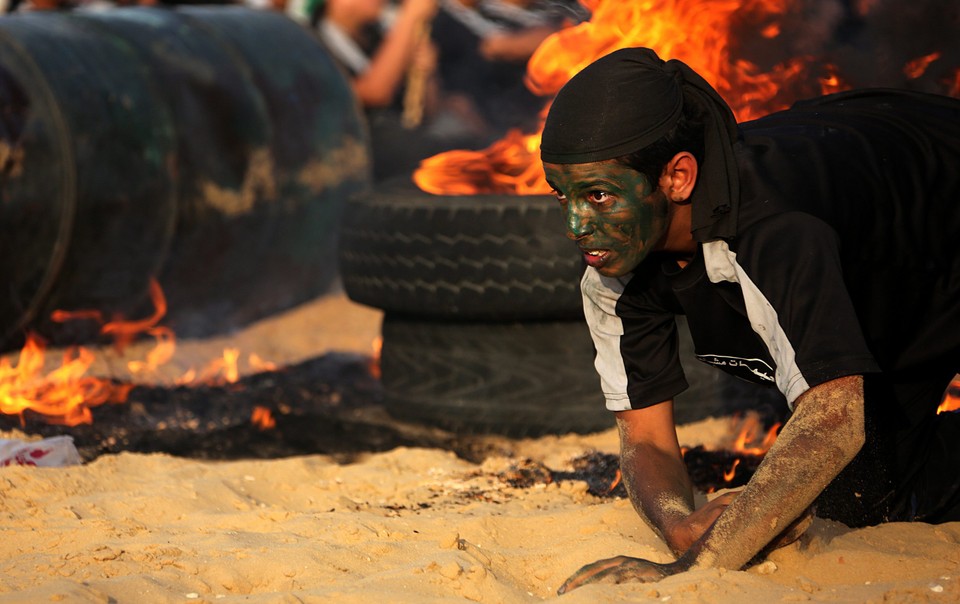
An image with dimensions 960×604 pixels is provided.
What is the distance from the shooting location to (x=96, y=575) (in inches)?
119

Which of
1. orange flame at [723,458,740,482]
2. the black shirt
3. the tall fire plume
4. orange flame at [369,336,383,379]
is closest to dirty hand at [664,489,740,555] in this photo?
the black shirt

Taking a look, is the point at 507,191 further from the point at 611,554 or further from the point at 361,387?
the point at 611,554

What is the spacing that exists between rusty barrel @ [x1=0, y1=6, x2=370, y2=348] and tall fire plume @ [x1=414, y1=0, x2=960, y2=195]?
5.87 feet

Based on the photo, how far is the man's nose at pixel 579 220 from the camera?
2.83m

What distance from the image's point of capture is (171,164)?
6801 mm

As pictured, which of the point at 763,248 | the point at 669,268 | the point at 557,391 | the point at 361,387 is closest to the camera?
the point at 763,248

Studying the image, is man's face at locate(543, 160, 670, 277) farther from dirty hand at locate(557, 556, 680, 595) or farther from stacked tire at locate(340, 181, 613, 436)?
stacked tire at locate(340, 181, 613, 436)

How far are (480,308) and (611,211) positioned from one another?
2.09 meters

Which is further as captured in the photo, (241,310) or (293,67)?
(293,67)

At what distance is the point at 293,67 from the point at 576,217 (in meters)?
5.53

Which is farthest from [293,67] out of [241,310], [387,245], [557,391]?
[557,391]

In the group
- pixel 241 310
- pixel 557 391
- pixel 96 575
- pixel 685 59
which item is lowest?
pixel 241 310

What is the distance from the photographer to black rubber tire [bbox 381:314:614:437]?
193 inches

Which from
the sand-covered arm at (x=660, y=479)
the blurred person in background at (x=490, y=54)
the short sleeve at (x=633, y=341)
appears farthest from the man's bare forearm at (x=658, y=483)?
A: the blurred person in background at (x=490, y=54)
